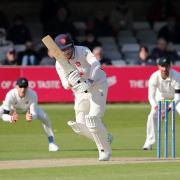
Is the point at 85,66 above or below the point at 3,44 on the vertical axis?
below

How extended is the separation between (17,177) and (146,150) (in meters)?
5.06

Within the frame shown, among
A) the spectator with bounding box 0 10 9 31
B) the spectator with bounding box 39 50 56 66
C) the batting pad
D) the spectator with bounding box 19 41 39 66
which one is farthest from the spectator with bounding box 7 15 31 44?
the batting pad

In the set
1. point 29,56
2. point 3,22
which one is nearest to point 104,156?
point 29,56

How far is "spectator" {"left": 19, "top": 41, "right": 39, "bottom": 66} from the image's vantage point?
26062 millimetres

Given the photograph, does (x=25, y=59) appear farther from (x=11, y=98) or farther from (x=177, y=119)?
(x=11, y=98)

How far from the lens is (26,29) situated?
28047 millimetres

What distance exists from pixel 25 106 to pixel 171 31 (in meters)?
13.3

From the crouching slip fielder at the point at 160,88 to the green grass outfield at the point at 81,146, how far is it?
31cm

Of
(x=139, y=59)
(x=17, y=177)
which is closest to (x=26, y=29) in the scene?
(x=139, y=59)

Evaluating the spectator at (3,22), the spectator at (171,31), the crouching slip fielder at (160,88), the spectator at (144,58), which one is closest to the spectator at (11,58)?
the spectator at (3,22)

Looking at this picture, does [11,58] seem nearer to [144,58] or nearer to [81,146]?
[144,58]

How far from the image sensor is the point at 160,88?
16.9 metres

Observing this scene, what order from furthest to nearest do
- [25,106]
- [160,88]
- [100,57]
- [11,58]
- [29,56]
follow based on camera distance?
[29,56]
[11,58]
[100,57]
[160,88]
[25,106]

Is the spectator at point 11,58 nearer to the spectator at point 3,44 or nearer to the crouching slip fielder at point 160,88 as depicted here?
the spectator at point 3,44
